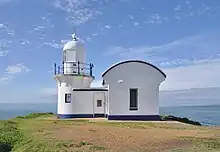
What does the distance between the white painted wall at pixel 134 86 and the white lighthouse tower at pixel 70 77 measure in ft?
12.1

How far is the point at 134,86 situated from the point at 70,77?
5443mm

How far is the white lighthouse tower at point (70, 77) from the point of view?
26.1 meters

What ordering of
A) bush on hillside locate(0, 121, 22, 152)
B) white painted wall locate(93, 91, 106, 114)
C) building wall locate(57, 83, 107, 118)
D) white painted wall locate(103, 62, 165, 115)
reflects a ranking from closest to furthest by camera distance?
bush on hillside locate(0, 121, 22, 152)
white painted wall locate(103, 62, 165, 115)
white painted wall locate(93, 91, 106, 114)
building wall locate(57, 83, 107, 118)

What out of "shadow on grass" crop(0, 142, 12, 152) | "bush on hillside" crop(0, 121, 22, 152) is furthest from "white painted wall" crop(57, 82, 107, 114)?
"shadow on grass" crop(0, 142, 12, 152)

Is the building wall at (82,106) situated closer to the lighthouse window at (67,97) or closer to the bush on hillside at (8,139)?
the lighthouse window at (67,97)

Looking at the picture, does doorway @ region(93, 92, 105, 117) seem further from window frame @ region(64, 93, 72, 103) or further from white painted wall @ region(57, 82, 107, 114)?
window frame @ region(64, 93, 72, 103)

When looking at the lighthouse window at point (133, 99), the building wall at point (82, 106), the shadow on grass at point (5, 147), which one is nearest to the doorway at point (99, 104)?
the building wall at point (82, 106)

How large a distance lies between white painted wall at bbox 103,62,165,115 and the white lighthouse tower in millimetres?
3681

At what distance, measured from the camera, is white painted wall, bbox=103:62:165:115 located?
23594 millimetres

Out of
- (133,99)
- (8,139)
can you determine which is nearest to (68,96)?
Result: (133,99)

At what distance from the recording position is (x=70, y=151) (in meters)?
10.1

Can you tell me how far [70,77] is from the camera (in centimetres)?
2619

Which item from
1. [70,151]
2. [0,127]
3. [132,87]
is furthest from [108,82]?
[70,151]

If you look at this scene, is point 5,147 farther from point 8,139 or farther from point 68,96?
point 68,96
